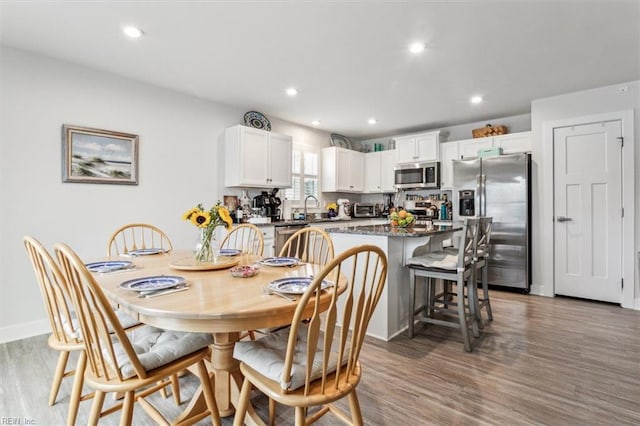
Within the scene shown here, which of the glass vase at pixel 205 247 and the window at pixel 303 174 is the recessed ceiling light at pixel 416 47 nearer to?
the glass vase at pixel 205 247

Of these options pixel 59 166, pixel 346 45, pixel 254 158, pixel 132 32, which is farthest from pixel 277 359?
pixel 254 158

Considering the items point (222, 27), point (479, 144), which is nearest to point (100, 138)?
point (222, 27)

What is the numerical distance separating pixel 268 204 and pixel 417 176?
253 cm

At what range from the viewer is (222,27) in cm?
247

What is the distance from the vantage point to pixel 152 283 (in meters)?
1.50

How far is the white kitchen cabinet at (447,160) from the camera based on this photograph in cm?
505

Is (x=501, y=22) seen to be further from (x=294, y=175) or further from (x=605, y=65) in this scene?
(x=294, y=175)

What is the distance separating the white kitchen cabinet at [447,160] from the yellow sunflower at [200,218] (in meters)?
4.25

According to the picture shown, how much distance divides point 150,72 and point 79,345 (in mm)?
2731

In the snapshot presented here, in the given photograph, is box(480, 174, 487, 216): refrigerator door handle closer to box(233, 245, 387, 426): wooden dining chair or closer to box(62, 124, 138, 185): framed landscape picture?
box(233, 245, 387, 426): wooden dining chair

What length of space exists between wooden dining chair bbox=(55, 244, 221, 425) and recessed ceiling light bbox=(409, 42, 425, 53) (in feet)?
8.87

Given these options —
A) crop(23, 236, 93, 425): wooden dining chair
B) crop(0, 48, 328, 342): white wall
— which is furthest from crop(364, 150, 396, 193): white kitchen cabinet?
crop(23, 236, 93, 425): wooden dining chair

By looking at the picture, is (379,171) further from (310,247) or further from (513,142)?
(310,247)

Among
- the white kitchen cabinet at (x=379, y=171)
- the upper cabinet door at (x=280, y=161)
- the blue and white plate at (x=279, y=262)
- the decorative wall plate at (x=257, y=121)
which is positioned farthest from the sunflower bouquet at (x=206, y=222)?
the white kitchen cabinet at (x=379, y=171)
